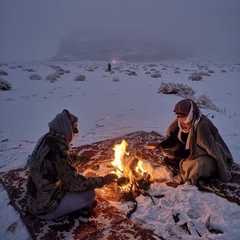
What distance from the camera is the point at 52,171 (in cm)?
330

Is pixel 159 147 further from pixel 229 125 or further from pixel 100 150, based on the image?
pixel 229 125

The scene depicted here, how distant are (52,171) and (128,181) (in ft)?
5.02

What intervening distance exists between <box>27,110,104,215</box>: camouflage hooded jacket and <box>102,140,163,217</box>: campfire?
33.8 inches

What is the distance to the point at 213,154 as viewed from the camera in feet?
14.0

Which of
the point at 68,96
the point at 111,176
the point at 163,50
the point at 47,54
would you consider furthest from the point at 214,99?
the point at 47,54

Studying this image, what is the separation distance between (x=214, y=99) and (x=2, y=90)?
1052 centimetres

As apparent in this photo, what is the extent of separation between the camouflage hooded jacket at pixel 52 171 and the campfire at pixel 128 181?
86 centimetres

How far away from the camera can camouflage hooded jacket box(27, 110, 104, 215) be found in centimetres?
326

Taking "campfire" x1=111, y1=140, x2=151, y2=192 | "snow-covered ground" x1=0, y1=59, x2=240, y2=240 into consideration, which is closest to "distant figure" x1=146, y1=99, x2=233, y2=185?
"snow-covered ground" x1=0, y1=59, x2=240, y2=240

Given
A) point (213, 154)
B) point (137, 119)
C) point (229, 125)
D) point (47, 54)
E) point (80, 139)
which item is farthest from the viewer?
point (47, 54)

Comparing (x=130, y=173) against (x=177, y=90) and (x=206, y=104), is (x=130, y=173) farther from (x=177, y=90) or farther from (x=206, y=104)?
(x=177, y=90)

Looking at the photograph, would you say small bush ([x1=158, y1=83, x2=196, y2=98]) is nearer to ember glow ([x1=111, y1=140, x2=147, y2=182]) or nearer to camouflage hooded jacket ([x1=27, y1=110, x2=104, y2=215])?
ember glow ([x1=111, y1=140, x2=147, y2=182])

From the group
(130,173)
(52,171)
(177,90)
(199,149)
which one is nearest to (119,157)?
(130,173)

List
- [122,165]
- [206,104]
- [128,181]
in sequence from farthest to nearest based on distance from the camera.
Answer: [206,104], [122,165], [128,181]
